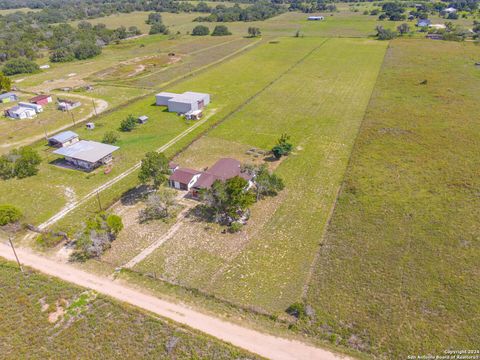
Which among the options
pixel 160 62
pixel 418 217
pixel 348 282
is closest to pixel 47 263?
pixel 348 282

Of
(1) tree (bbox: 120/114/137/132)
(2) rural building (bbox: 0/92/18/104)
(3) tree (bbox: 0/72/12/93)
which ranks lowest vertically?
(1) tree (bbox: 120/114/137/132)

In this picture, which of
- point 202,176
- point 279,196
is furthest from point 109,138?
point 279,196

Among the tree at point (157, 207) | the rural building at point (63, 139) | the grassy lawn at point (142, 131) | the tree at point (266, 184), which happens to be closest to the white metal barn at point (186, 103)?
the grassy lawn at point (142, 131)

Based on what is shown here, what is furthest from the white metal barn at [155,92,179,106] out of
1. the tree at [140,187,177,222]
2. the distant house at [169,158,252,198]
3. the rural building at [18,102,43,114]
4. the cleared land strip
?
the tree at [140,187,177,222]

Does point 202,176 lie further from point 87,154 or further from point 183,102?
point 183,102

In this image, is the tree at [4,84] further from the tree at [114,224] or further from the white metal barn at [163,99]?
the tree at [114,224]

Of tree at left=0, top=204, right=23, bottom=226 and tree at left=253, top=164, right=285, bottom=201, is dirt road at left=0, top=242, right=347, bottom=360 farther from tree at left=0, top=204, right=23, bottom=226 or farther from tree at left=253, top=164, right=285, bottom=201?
tree at left=253, top=164, right=285, bottom=201
